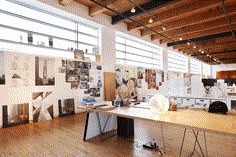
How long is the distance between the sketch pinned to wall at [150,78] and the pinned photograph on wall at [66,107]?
527 cm

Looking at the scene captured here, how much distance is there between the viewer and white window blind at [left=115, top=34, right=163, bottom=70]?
9.19 m

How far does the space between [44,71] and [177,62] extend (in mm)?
Result: 11470

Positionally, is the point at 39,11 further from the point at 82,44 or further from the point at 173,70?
the point at 173,70

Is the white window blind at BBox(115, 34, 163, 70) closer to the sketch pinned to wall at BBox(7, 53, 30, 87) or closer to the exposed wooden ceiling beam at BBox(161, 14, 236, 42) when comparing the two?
the exposed wooden ceiling beam at BBox(161, 14, 236, 42)

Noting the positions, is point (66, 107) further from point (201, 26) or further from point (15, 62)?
point (201, 26)

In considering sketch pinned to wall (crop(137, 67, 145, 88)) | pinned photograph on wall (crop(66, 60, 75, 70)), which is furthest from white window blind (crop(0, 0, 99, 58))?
sketch pinned to wall (crop(137, 67, 145, 88))

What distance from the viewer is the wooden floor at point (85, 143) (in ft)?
10.1

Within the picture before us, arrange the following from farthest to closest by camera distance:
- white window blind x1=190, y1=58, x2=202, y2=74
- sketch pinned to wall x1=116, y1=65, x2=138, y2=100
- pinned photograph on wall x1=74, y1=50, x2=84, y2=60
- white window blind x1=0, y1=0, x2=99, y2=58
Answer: white window blind x1=190, y1=58, x2=202, y2=74 → sketch pinned to wall x1=116, y1=65, x2=138, y2=100 → pinned photograph on wall x1=74, y1=50, x2=84, y2=60 → white window blind x1=0, y1=0, x2=99, y2=58

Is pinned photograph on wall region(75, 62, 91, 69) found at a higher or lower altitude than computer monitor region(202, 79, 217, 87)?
higher

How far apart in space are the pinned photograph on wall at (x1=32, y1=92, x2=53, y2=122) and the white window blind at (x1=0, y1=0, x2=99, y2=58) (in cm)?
151

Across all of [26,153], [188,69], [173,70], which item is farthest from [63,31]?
[188,69]

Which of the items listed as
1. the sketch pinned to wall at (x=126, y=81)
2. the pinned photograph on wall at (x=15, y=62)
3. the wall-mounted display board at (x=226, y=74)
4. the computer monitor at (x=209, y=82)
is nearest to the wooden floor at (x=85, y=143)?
the pinned photograph on wall at (x=15, y=62)

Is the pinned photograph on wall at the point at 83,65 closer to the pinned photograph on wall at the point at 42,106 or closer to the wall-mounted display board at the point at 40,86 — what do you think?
the wall-mounted display board at the point at 40,86

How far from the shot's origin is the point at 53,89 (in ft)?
19.3
